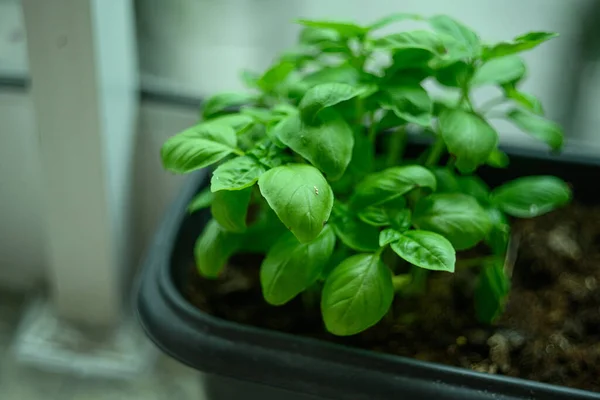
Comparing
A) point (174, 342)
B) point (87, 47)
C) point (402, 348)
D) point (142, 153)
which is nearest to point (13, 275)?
point (142, 153)

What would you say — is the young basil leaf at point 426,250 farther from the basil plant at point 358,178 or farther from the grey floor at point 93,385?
the grey floor at point 93,385

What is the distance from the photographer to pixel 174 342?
65 centimetres

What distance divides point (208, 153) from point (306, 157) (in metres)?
0.08

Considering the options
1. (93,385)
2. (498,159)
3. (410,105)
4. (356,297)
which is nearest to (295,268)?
(356,297)

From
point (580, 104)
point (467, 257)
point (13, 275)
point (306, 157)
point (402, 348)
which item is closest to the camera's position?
point (306, 157)

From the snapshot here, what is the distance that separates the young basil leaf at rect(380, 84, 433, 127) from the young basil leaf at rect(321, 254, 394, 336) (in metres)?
0.13

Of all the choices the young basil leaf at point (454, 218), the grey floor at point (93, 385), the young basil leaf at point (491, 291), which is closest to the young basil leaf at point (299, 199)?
the young basil leaf at point (454, 218)

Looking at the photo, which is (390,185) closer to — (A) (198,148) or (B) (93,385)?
(A) (198,148)

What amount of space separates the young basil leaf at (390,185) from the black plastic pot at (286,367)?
0.13 metres

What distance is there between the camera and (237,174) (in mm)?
588

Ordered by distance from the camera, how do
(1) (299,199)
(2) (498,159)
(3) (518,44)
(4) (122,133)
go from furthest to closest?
(4) (122,133) → (2) (498,159) → (3) (518,44) → (1) (299,199)

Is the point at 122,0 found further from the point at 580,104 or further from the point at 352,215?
the point at 580,104

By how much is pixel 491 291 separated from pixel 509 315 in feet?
0.29

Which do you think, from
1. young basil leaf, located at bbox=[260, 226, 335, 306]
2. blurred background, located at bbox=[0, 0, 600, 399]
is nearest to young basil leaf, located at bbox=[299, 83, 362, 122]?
young basil leaf, located at bbox=[260, 226, 335, 306]
